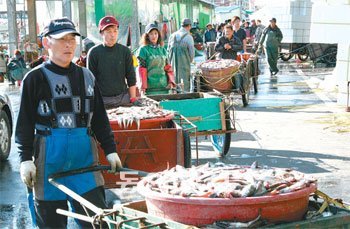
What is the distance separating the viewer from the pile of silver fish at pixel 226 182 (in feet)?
12.8

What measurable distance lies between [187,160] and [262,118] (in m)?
7.66

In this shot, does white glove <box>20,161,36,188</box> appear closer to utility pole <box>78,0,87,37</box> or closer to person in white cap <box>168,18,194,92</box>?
person in white cap <box>168,18,194,92</box>

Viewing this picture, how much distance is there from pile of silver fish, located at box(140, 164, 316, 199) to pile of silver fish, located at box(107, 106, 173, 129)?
9.80ft

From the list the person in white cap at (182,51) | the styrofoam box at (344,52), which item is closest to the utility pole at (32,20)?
the person in white cap at (182,51)

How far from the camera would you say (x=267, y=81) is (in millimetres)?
24219

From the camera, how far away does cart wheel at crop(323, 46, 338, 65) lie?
98.5 ft

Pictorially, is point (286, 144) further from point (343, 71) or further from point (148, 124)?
point (343, 71)

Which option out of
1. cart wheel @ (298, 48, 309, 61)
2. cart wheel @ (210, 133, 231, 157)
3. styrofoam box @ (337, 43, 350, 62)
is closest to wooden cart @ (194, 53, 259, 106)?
styrofoam box @ (337, 43, 350, 62)

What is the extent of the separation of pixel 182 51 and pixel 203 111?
581 centimetres

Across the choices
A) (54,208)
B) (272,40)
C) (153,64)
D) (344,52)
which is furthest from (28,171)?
(272,40)

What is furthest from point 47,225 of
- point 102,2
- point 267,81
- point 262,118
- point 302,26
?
point 302,26

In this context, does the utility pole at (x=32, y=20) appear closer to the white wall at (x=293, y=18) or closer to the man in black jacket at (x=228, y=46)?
the white wall at (x=293, y=18)

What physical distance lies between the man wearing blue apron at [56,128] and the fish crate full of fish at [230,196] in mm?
777

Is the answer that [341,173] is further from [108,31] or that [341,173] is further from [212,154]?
[108,31]
